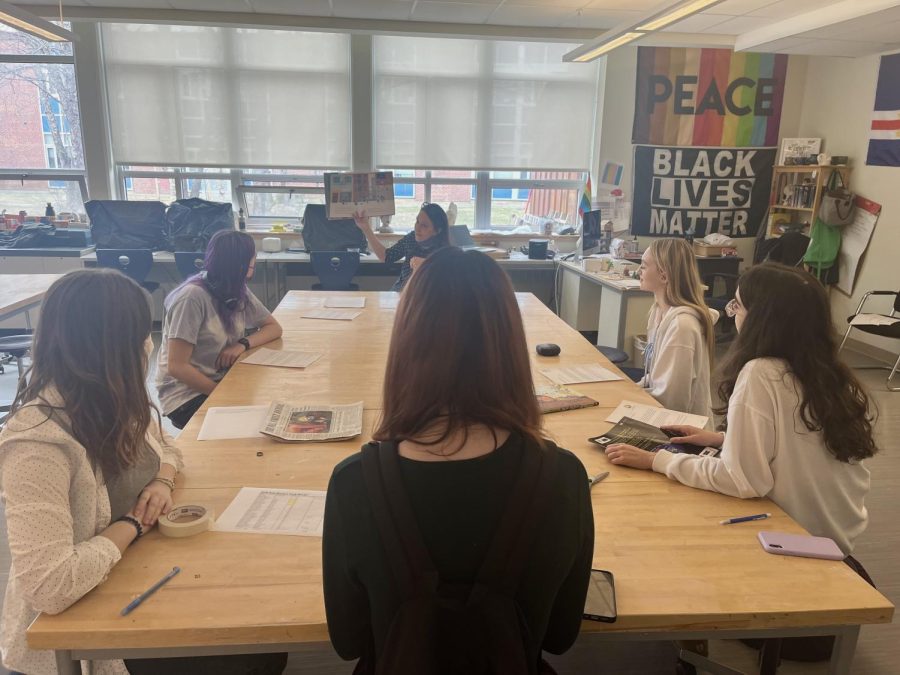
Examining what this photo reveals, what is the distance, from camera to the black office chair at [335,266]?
5500 mm

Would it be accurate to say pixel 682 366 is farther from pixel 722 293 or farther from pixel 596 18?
A: pixel 722 293

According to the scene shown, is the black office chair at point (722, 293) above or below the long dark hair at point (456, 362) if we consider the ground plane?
below

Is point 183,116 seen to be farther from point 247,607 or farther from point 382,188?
point 247,607

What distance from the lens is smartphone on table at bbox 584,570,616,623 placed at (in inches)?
46.0

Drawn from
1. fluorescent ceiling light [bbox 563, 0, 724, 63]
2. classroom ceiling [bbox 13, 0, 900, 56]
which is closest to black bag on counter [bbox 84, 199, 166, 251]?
classroom ceiling [bbox 13, 0, 900, 56]

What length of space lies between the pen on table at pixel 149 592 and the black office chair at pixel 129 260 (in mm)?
4562

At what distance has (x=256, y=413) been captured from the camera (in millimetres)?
2102

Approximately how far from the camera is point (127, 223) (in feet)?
19.4

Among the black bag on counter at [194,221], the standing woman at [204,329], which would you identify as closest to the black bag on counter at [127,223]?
the black bag on counter at [194,221]

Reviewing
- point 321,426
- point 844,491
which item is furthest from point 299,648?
point 844,491

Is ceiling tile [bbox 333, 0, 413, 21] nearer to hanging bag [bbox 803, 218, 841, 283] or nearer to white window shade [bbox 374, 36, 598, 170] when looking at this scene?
white window shade [bbox 374, 36, 598, 170]

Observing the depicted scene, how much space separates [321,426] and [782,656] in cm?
157

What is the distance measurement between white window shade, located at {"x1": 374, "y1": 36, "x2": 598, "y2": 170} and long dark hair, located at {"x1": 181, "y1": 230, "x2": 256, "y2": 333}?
3.96 m

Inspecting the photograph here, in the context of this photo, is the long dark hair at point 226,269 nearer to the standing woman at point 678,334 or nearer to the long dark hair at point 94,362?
the long dark hair at point 94,362
